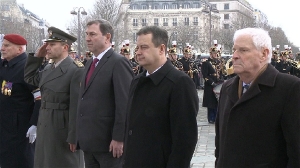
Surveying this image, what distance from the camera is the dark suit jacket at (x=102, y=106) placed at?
16.2ft

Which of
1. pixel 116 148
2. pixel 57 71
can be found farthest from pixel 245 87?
pixel 57 71

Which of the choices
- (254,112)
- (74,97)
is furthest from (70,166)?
(254,112)

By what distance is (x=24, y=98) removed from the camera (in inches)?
251

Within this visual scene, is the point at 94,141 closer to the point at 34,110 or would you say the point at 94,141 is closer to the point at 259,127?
the point at 34,110

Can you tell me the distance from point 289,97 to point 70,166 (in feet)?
9.67

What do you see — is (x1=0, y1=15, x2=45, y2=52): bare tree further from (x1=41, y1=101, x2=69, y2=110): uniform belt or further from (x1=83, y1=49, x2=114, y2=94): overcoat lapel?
(x1=83, y1=49, x2=114, y2=94): overcoat lapel

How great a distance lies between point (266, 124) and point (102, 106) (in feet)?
6.54

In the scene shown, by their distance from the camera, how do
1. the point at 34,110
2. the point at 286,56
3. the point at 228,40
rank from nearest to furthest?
the point at 34,110 → the point at 286,56 → the point at 228,40

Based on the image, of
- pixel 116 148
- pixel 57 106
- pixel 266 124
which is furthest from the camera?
pixel 57 106

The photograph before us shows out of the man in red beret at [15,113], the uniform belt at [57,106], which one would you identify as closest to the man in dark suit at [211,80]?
the man in red beret at [15,113]

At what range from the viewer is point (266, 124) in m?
3.39

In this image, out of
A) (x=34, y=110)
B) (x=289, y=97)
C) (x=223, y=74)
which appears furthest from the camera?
(x=223, y=74)

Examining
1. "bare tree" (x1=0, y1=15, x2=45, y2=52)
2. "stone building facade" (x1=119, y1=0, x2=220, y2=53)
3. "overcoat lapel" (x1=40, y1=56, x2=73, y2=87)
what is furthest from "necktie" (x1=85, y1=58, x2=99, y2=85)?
"stone building facade" (x1=119, y1=0, x2=220, y2=53)

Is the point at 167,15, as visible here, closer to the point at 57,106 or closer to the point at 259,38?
the point at 57,106
